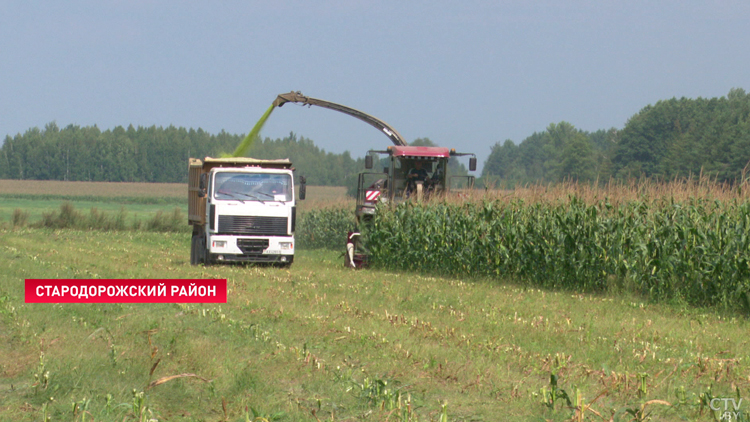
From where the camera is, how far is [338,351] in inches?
319

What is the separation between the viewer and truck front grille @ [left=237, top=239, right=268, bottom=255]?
19.8 metres

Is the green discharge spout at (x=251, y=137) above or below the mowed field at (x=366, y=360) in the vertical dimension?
above

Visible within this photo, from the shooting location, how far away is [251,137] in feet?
94.1

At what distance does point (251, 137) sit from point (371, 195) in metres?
6.65

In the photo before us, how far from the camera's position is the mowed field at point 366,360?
592 cm

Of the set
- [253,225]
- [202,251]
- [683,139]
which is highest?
[683,139]

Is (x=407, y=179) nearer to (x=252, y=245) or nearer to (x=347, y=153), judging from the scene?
(x=252, y=245)

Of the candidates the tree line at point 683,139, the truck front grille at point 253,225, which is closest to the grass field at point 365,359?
the truck front grille at point 253,225

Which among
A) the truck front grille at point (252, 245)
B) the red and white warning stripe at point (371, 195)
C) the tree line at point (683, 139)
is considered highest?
the tree line at point (683, 139)

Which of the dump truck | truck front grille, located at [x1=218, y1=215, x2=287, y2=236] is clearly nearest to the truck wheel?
the dump truck

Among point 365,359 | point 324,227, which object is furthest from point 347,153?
point 365,359

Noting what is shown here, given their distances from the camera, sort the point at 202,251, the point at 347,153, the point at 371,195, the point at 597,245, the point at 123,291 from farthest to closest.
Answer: the point at 347,153 < the point at 371,195 < the point at 202,251 < the point at 597,245 < the point at 123,291

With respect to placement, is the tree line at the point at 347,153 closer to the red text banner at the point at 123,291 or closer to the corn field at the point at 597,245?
the corn field at the point at 597,245

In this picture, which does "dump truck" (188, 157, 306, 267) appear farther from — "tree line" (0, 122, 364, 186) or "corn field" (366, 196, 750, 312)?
"tree line" (0, 122, 364, 186)
